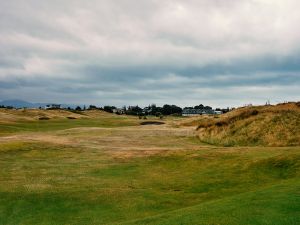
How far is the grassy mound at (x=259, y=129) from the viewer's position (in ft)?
159

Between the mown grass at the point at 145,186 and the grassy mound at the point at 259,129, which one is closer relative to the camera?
the mown grass at the point at 145,186

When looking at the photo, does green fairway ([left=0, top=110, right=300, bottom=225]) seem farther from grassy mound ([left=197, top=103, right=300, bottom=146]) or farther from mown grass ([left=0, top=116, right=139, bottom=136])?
mown grass ([left=0, top=116, right=139, bottom=136])

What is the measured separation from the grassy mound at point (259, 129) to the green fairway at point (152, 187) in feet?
40.7

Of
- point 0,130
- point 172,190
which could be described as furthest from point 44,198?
point 0,130

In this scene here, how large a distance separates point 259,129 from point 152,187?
28154mm

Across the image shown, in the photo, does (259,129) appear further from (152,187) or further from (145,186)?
(152,187)

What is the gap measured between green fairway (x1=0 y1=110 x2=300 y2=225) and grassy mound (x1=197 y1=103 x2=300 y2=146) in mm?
12413

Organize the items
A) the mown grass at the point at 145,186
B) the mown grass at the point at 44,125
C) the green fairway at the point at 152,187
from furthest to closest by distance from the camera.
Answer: the mown grass at the point at 44,125, the mown grass at the point at 145,186, the green fairway at the point at 152,187

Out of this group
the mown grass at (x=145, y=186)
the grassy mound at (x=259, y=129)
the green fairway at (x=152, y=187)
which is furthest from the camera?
the grassy mound at (x=259, y=129)

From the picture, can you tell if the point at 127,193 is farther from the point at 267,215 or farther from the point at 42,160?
the point at 42,160

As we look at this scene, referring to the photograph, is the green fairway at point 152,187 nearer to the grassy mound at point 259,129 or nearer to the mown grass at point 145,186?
the mown grass at point 145,186

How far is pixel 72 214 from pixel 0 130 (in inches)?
2539

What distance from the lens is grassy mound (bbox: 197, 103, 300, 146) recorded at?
4834cm

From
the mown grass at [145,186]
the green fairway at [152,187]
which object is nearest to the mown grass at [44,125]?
the green fairway at [152,187]
